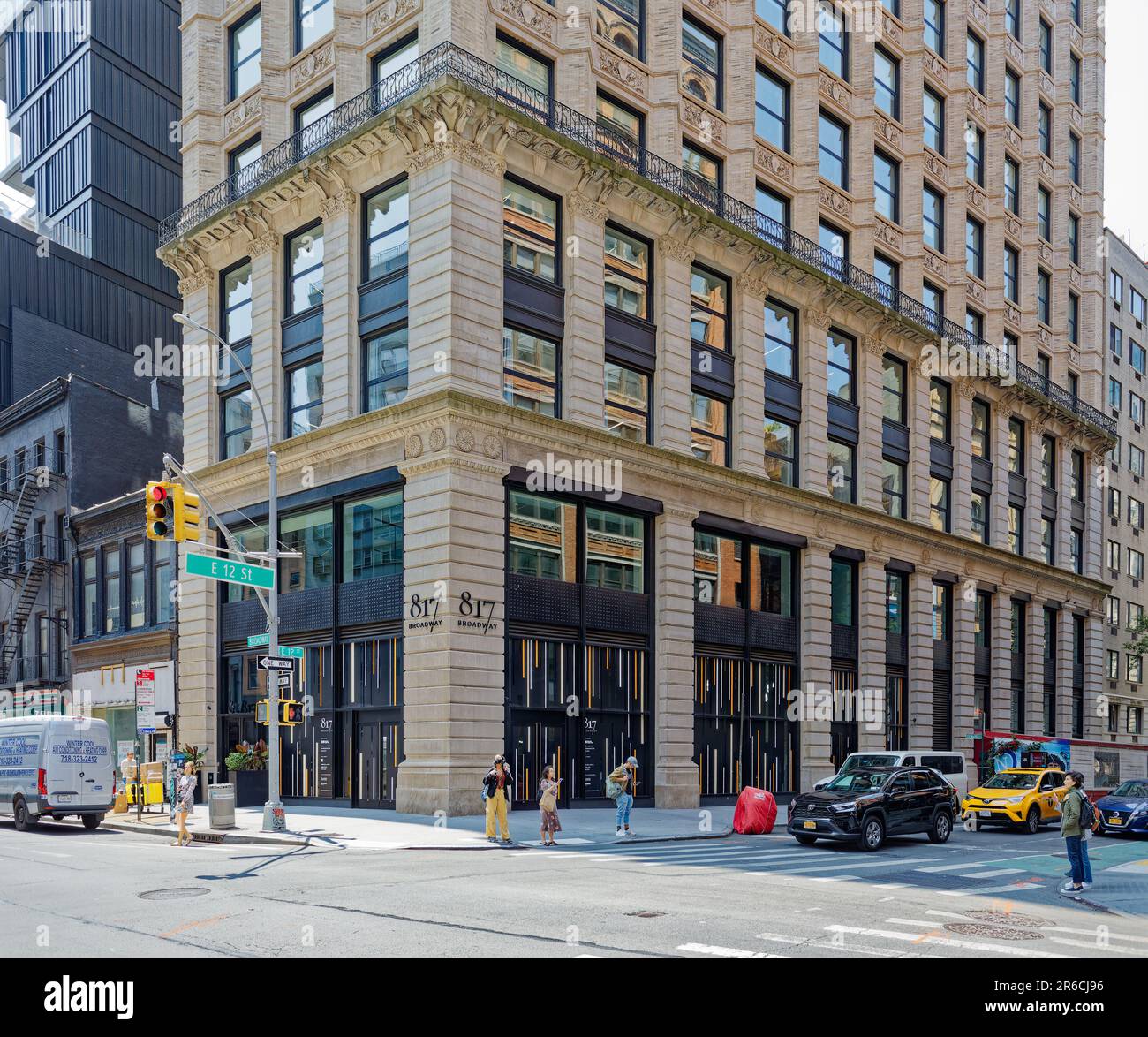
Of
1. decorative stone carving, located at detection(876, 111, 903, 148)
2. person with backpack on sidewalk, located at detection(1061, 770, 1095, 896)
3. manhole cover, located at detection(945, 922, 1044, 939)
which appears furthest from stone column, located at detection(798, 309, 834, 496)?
manhole cover, located at detection(945, 922, 1044, 939)

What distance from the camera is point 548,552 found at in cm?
3072

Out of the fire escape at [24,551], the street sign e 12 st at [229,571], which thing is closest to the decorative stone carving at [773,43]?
the street sign e 12 st at [229,571]

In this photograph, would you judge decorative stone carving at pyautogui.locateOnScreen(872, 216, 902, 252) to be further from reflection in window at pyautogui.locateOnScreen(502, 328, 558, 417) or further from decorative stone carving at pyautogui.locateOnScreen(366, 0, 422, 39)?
decorative stone carving at pyautogui.locateOnScreen(366, 0, 422, 39)

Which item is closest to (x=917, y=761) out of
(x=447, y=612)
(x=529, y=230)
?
(x=447, y=612)

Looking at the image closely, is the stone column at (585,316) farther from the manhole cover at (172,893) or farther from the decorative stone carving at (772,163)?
the manhole cover at (172,893)

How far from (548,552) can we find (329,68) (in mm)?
15891

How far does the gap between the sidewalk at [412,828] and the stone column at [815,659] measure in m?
8.49

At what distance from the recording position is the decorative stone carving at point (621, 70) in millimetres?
33656

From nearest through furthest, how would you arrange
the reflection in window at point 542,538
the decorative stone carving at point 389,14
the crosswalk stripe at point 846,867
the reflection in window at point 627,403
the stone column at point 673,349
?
the crosswalk stripe at point 846,867 → the reflection in window at point 542,538 → the decorative stone carving at point 389,14 → the reflection in window at point 627,403 → the stone column at point 673,349

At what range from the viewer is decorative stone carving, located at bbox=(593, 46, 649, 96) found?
33656mm

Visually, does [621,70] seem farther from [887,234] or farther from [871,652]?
[871,652]

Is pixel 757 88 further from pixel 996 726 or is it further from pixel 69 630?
pixel 69 630

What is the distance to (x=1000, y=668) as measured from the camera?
168 feet
